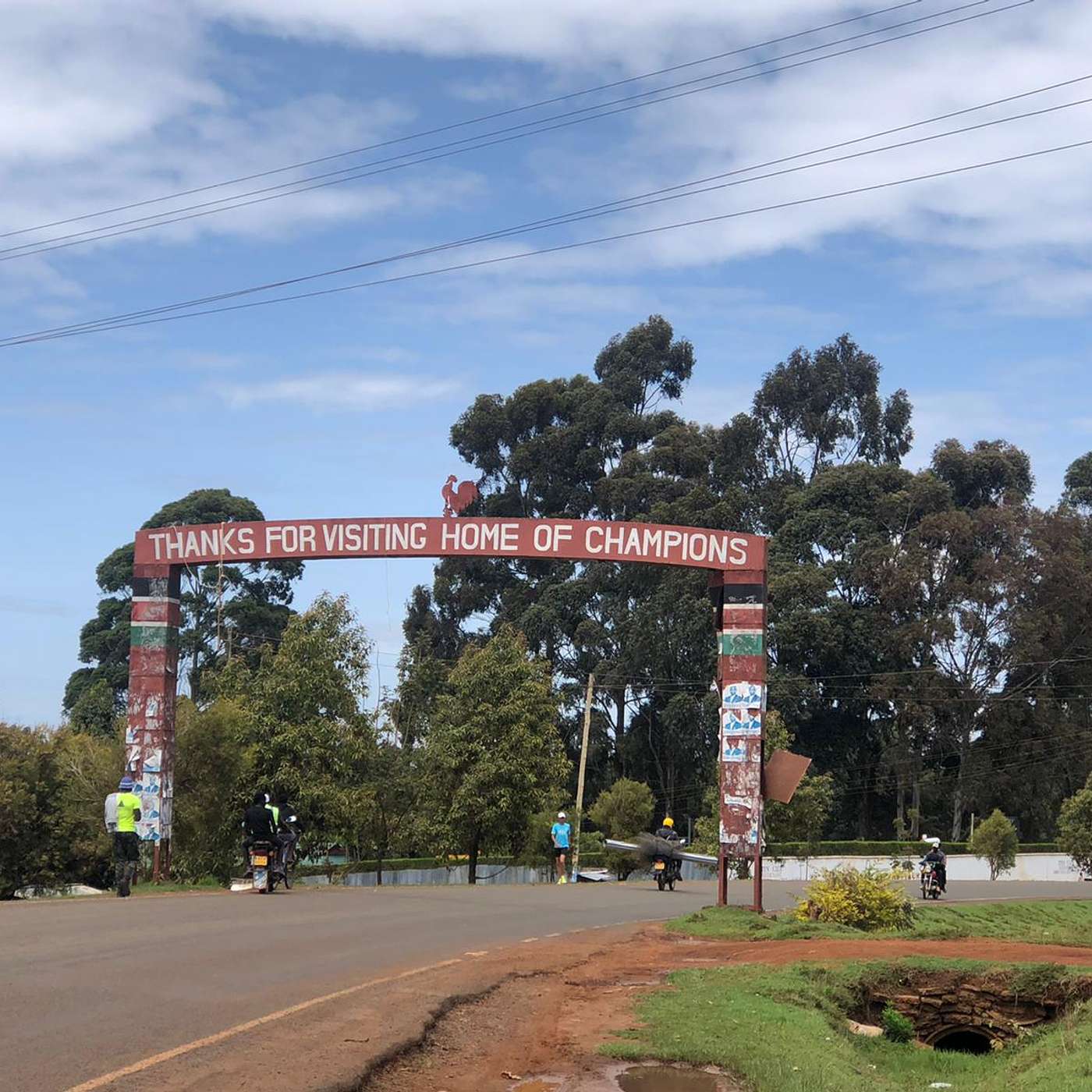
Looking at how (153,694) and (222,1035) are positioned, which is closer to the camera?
(222,1035)

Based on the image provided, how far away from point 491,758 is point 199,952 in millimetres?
25718

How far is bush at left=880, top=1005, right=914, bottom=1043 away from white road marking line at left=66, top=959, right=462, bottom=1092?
5.00 m

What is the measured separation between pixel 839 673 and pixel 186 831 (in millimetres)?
39654

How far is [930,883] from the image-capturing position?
116ft

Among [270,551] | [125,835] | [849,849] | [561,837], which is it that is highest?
[270,551]

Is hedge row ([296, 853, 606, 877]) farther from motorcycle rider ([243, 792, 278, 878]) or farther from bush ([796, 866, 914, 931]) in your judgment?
bush ([796, 866, 914, 931])

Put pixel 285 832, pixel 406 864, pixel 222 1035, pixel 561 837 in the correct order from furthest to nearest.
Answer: pixel 406 864, pixel 561 837, pixel 285 832, pixel 222 1035

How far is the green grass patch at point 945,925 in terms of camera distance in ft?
A: 62.7

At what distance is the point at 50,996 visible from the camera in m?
10.2

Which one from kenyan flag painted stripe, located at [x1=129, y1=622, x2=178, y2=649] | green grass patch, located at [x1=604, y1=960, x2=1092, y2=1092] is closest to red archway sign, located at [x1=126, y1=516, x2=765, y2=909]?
kenyan flag painted stripe, located at [x1=129, y1=622, x2=178, y2=649]

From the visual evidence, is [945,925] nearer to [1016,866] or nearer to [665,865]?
[665,865]

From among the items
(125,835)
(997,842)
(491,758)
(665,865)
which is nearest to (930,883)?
(665,865)

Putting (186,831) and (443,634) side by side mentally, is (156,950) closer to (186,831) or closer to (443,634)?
(186,831)

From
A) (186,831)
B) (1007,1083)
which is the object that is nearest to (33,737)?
(186,831)
